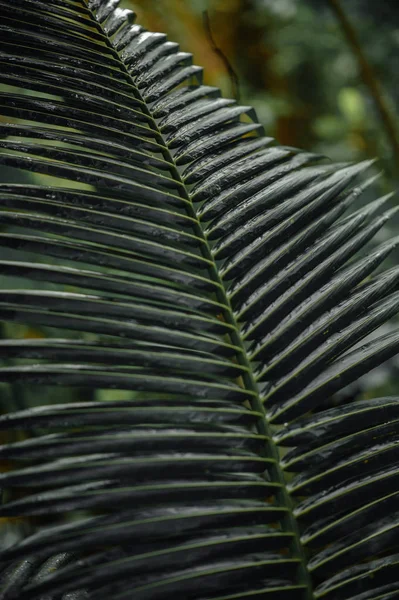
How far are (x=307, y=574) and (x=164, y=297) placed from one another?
0.37m

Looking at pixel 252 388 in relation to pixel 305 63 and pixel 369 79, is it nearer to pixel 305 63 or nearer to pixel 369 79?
pixel 369 79

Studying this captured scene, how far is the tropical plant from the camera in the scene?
1.75 ft

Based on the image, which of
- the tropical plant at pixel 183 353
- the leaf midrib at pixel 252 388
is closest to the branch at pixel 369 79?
the tropical plant at pixel 183 353

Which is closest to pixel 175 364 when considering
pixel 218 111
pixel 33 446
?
pixel 33 446

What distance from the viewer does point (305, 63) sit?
127 inches

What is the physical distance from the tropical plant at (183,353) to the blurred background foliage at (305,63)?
4.89 feet

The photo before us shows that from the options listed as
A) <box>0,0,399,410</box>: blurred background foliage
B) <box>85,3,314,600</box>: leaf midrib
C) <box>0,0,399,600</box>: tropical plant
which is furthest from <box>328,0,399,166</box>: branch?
<box>85,3,314,600</box>: leaf midrib

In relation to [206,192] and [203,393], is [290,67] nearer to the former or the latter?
[206,192]

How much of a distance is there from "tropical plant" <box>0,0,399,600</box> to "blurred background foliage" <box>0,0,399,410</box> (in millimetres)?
1489

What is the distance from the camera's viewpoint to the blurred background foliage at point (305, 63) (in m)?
2.62

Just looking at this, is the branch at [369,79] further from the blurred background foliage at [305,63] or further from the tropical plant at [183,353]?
the tropical plant at [183,353]

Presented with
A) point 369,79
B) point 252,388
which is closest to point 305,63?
point 369,79

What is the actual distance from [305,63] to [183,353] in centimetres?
310

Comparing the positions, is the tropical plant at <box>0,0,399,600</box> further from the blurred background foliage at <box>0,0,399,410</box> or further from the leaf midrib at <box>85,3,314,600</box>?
the blurred background foliage at <box>0,0,399,410</box>
